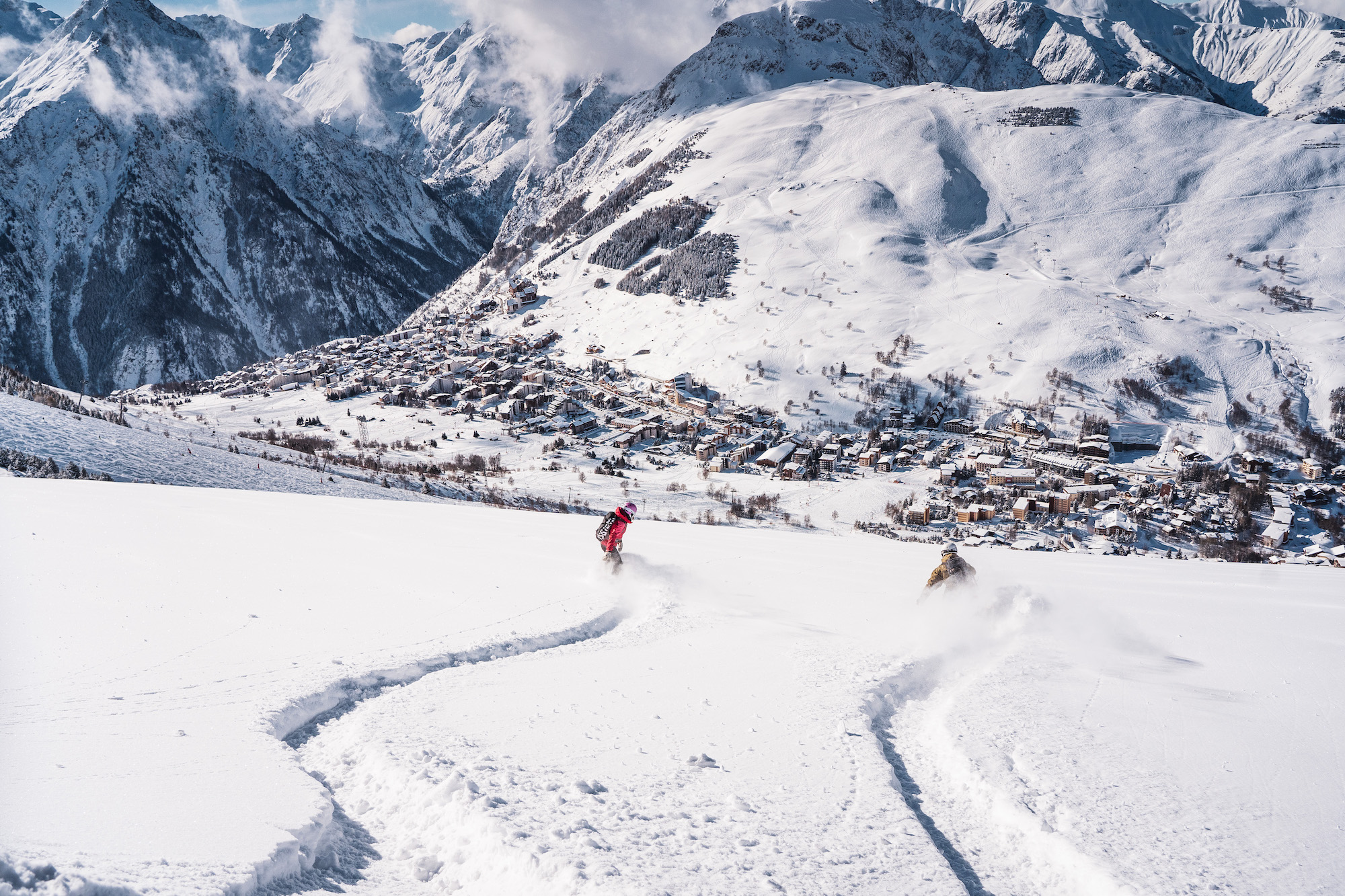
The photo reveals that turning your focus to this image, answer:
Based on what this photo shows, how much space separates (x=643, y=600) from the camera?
11023mm

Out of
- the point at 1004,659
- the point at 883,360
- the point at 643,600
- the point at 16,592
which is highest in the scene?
the point at 883,360

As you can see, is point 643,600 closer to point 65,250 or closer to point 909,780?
point 909,780

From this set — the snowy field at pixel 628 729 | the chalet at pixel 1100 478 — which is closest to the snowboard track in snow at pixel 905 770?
the snowy field at pixel 628 729

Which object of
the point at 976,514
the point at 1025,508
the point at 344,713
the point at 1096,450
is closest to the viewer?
the point at 344,713

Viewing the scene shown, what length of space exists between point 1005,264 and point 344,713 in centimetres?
11497

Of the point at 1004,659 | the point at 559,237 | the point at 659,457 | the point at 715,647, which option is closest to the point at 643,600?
the point at 715,647

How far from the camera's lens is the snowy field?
450 cm

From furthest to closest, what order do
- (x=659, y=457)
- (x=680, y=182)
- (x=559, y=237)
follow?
1. (x=559, y=237)
2. (x=680, y=182)
3. (x=659, y=457)

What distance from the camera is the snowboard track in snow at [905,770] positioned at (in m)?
4.94

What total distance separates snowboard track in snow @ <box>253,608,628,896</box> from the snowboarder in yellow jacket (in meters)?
5.21

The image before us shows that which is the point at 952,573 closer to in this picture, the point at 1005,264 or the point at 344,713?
the point at 344,713

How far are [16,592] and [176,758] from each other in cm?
550

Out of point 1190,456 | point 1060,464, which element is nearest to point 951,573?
point 1060,464

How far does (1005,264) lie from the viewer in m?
104
